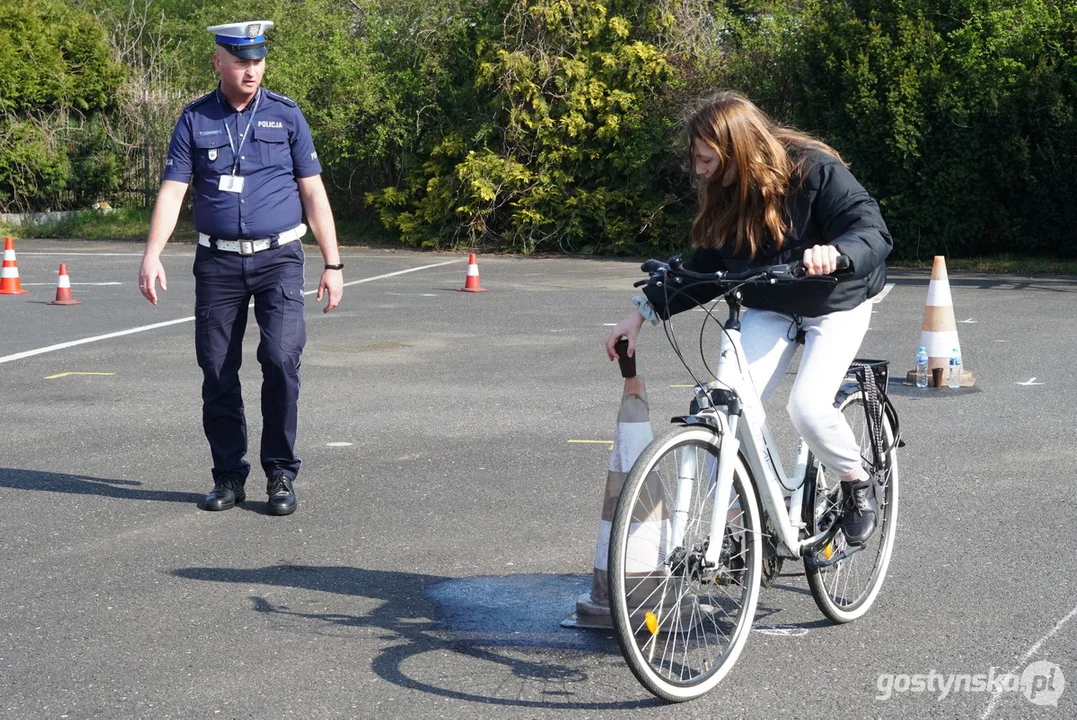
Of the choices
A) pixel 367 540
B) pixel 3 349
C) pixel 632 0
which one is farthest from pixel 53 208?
pixel 367 540

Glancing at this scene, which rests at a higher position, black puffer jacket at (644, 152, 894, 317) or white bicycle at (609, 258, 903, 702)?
black puffer jacket at (644, 152, 894, 317)

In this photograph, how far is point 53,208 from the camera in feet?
111

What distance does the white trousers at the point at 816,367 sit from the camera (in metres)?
4.23

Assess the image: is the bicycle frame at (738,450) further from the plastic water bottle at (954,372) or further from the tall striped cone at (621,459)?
the plastic water bottle at (954,372)

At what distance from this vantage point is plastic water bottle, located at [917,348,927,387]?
948 centimetres

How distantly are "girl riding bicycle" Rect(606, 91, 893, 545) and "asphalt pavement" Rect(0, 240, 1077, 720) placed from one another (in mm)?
834

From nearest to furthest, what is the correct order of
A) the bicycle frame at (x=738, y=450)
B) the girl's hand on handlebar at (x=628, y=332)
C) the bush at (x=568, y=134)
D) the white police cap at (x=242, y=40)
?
1. the bicycle frame at (x=738, y=450)
2. the girl's hand on handlebar at (x=628, y=332)
3. the white police cap at (x=242, y=40)
4. the bush at (x=568, y=134)

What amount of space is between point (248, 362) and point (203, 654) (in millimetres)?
6789

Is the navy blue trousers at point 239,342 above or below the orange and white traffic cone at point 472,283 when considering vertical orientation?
above

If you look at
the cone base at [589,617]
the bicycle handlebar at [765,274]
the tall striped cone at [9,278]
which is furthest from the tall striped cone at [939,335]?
the tall striped cone at [9,278]

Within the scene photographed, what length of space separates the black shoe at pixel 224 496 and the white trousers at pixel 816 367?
116 inches

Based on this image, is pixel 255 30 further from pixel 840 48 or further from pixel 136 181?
pixel 136 181

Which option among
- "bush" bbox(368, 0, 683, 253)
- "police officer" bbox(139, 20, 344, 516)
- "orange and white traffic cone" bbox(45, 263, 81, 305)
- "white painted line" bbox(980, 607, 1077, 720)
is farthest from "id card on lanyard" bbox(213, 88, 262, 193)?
"bush" bbox(368, 0, 683, 253)

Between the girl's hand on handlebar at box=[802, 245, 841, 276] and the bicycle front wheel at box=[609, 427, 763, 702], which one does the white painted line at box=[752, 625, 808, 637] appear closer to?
the bicycle front wheel at box=[609, 427, 763, 702]
